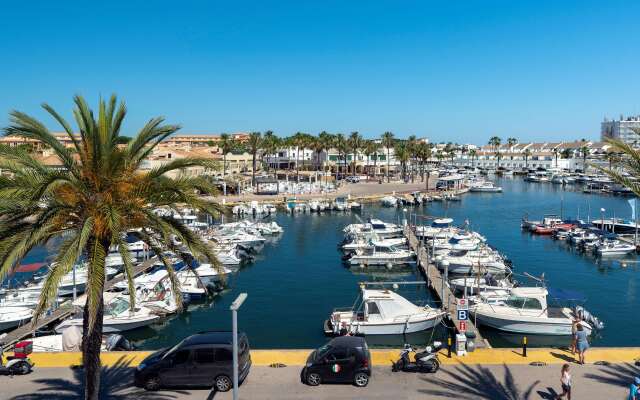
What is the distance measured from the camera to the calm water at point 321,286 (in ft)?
93.5

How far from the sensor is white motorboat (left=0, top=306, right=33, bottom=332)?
2833 cm

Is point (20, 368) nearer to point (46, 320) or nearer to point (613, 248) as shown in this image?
point (46, 320)

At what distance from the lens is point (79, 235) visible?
11.1m

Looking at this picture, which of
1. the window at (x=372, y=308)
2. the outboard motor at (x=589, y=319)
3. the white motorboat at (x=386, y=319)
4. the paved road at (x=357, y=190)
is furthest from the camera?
the paved road at (x=357, y=190)

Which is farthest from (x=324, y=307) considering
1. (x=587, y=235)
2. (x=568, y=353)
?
(x=587, y=235)

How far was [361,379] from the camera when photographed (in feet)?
53.9

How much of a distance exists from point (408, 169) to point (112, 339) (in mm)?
130721

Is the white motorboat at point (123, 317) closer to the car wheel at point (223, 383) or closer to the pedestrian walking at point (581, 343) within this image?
the car wheel at point (223, 383)

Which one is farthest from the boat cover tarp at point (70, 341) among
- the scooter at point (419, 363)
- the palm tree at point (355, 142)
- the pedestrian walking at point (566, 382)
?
the palm tree at point (355, 142)

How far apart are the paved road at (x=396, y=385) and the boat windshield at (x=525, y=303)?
10013 millimetres

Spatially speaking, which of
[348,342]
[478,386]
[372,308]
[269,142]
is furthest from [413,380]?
[269,142]

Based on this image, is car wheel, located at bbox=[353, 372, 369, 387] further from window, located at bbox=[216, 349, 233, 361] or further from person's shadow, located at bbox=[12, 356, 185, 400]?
person's shadow, located at bbox=[12, 356, 185, 400]

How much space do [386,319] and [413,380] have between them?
997cm

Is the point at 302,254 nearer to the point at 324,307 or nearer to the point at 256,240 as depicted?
the point at 256,240
